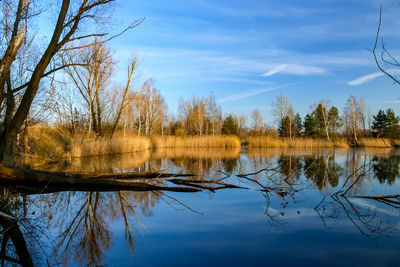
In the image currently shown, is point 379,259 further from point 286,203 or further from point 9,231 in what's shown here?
point 9,231

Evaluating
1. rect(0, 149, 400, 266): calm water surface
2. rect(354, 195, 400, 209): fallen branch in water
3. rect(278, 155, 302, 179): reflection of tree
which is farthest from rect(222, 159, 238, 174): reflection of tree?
rect(354, 195, 400, 209): fallen branch in water

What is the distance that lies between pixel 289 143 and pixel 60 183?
2261 centimetres

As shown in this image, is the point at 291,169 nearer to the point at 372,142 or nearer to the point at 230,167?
the point at 230,167

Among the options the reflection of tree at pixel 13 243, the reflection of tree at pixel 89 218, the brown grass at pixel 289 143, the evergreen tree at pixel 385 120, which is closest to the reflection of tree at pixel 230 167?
the reflection of tree at pixel 89 218

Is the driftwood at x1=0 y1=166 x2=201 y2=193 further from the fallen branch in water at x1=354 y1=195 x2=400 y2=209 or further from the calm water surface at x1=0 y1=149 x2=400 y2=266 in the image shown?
the fallen branch in water at x1=354 y1=195 x2=400 y2=209

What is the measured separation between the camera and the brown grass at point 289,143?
987 inches

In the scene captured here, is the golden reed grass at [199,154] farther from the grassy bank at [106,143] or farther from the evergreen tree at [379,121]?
the evergreen tree at [379,121]

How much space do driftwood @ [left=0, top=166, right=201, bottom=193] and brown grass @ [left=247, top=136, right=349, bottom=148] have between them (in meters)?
21.7

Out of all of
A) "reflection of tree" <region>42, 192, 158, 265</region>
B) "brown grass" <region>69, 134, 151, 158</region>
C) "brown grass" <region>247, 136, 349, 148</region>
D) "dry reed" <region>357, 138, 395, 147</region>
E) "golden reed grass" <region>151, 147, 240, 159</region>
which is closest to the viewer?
"reflection of tree" <region>42, 192, 158, 265</region>

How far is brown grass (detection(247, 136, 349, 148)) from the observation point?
25062mm

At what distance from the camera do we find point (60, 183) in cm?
540

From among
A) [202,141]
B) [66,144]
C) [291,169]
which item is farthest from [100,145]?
[202,141]

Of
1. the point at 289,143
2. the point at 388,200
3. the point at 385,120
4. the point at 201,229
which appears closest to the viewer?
the point at 201,229

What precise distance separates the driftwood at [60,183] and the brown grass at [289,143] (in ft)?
71.0
